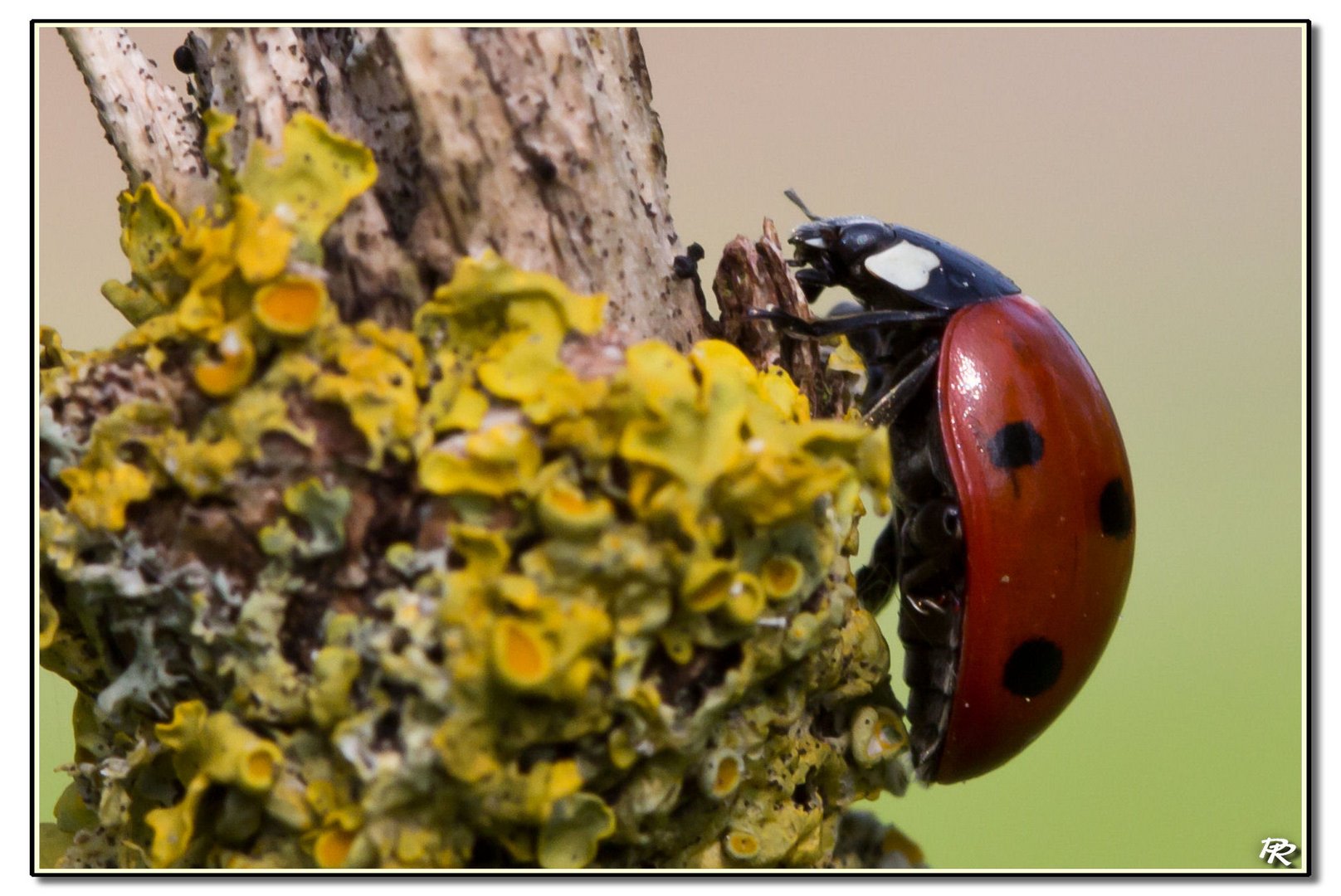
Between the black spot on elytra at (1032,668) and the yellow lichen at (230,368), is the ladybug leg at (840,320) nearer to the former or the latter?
the black spot on elytra at (1032,668)

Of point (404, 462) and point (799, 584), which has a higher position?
point (404, 462)

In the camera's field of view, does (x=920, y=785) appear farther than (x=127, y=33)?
Yes

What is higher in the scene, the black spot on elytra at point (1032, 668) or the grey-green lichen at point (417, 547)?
the grey-green lichen at point (417, 547)

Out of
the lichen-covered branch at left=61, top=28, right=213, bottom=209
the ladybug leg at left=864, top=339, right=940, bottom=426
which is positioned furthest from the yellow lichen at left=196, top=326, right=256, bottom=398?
the ladybug leg at left=864, top=339, right=940, bottom=426

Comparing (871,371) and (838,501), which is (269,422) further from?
(871,371)

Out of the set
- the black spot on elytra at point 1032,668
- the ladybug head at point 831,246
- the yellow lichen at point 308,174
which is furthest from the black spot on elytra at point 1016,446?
the yellow lichen at point 308,174

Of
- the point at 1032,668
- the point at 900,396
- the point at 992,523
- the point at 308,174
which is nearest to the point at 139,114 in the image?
the point at 308,174
